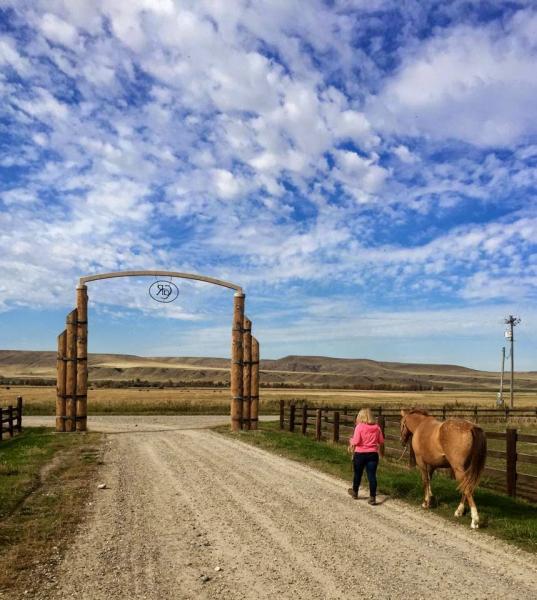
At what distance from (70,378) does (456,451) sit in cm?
1750

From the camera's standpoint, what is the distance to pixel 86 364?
22938mm

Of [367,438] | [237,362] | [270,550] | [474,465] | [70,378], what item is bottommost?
[270,550]

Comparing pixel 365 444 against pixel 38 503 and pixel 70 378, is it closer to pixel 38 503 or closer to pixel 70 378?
pixel 38 503

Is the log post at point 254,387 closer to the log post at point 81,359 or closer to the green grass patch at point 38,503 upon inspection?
the log post at point 81,359

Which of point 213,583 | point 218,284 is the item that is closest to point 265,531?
point 213,583

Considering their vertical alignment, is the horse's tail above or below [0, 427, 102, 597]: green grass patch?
above

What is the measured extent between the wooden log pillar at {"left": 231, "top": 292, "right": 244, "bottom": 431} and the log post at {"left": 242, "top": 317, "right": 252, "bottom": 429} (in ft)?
0.48

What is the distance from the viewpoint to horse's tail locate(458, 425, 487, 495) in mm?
8766

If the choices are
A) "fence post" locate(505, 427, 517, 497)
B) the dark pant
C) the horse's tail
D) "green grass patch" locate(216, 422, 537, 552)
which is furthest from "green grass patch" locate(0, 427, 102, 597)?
"fence post" locate(505, 427, 517, 497)

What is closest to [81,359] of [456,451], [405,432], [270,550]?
[405,432]

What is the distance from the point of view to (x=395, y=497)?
10648 millimetres

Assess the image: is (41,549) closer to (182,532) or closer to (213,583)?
(182,532)

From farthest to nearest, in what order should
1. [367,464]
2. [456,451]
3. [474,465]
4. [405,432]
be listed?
[405,432], [367,464], [456,451], [474,465]

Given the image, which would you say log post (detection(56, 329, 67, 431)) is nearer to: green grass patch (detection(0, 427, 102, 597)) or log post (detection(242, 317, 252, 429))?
green grass patch (detection(0, 427, 102, 597))
